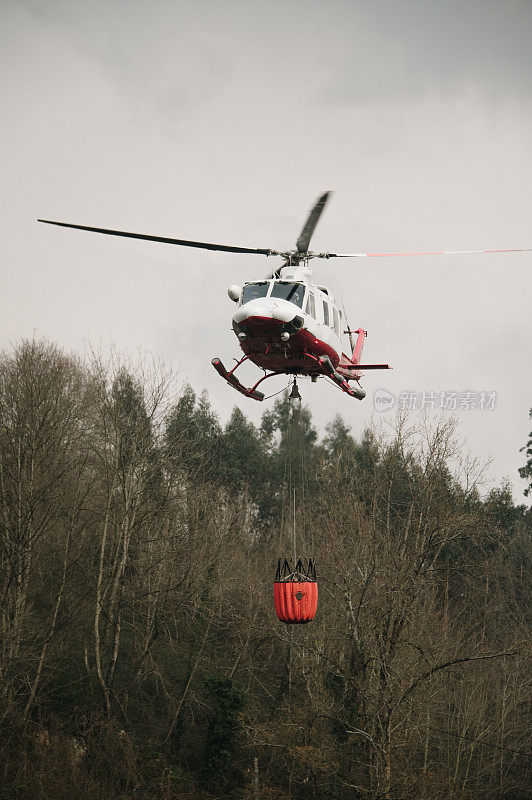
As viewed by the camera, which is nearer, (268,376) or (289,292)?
(289,292)

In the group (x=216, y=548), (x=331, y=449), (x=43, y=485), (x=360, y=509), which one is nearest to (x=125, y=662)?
(x=216, y=548)

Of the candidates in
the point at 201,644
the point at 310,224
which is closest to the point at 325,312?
the point at 310,224

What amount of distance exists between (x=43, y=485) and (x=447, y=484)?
13.0 metres

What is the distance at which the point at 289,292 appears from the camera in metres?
11.1

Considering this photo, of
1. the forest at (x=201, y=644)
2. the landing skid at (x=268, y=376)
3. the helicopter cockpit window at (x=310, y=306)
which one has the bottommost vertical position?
the forest at (x=201, y=644)

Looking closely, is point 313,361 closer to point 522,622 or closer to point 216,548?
point 216,548

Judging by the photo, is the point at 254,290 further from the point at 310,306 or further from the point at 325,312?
the point at 325,312

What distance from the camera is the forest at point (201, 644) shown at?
19016 mm

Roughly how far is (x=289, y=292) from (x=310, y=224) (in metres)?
1.38

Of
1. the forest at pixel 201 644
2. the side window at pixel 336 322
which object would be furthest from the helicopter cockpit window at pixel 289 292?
the forest at pixel 201 644

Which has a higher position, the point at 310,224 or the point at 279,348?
the point at 310,224

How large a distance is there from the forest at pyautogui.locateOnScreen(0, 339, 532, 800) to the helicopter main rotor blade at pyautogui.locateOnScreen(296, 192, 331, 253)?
10002mm

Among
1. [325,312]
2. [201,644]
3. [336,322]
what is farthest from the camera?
[201,644]

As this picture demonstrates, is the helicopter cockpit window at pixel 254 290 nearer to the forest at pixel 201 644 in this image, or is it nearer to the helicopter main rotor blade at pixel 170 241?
the helicopter main rotor blade at pixel 170 241
